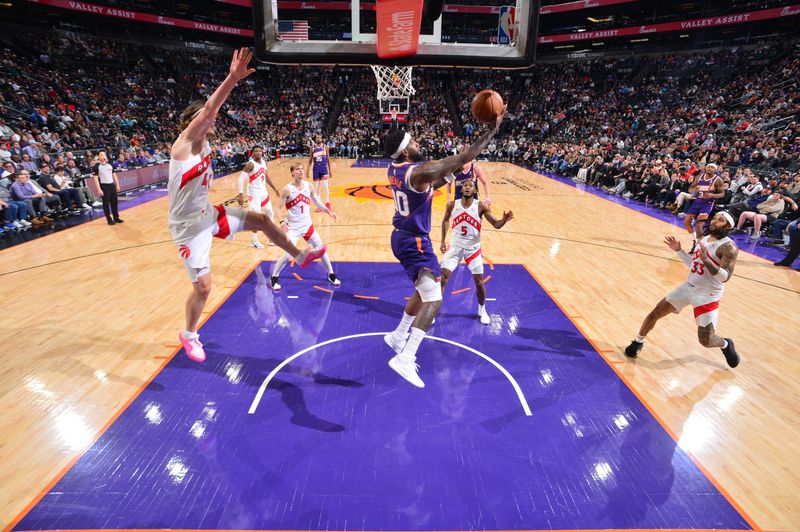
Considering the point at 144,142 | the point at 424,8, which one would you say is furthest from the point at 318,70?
the point at 424,8

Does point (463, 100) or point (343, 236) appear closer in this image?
point (343, 236)

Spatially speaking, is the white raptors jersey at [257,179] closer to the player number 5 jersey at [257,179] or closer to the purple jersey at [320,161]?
the player number 5 jersey at [257,179]

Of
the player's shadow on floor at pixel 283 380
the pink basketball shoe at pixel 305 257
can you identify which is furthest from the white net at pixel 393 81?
the player's shadow on floor at pixel 283 380

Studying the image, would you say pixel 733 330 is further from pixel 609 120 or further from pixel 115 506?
pixel 609 120

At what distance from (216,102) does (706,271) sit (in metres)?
5.04

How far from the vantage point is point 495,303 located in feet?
21.8

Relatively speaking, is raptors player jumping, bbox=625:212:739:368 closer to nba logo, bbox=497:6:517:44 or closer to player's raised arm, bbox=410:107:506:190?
player's raised arm, bbox=410:107:506:190

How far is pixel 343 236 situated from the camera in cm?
1029

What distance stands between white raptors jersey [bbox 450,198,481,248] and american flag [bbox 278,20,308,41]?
18.8 feet

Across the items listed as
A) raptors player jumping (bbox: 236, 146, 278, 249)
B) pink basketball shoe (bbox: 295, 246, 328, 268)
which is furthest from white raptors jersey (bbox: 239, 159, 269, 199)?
pink basketball shoe (bbox: 295, 246, 328, 268)

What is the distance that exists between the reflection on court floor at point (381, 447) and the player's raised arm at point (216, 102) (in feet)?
8.30

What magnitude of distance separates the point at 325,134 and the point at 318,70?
24.1 feet

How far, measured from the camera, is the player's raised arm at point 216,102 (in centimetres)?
339

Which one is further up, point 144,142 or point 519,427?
point 144,142
